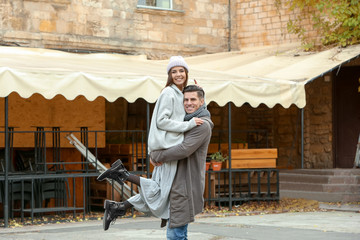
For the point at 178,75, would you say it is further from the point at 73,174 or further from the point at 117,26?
the point at 117,26

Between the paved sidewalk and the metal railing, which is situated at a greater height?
the metal railing

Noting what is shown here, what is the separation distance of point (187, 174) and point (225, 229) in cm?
374

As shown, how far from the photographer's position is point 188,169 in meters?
5.59

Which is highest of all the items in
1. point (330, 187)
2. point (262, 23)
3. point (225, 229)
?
point (262, 23)

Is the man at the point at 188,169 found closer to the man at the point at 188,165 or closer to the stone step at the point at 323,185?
the man at the point at 188,165

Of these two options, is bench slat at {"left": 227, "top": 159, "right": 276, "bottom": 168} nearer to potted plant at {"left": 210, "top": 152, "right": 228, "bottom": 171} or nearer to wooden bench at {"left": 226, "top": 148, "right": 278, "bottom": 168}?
wooden bench at {"left": 226, "top": 148, "right": 278, "bottom": 168}

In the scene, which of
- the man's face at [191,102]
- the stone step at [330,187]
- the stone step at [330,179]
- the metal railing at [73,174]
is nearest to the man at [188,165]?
the man's face at [191,102]

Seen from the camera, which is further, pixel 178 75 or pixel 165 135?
pixel 178 75

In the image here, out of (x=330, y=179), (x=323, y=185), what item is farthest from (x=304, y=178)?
(x=323, y=185)

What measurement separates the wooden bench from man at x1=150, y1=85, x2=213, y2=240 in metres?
6.70

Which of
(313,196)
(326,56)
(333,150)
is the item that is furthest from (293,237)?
(333,150)

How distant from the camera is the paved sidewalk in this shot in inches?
334

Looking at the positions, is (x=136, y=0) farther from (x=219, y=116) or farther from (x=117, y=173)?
(x=117, y=173)

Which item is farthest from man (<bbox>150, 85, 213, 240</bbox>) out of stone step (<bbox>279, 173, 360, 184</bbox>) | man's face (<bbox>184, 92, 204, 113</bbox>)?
stone step (<bbox>279, 173, 360, 184</bbox>)
